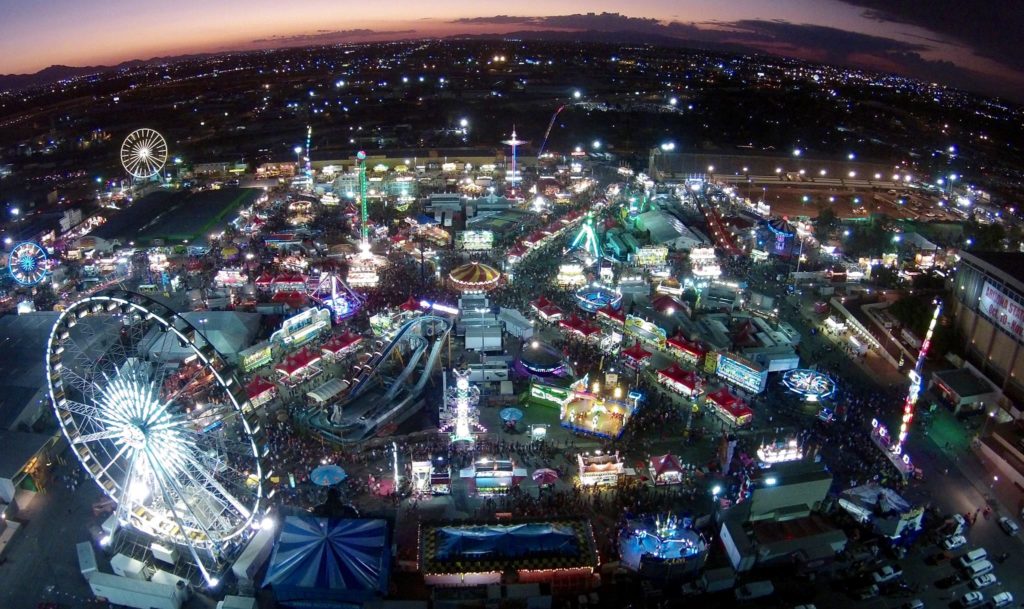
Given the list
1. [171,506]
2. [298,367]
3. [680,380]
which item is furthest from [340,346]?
[680,380]

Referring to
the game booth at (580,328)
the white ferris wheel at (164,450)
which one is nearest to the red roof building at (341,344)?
the white ferris wheel at (164,450)

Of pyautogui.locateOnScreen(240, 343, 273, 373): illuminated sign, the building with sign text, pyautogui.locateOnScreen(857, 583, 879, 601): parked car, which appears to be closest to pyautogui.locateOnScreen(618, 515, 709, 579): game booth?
pyautogui.locateOnScreen(857, 583, 879, 601): parked car

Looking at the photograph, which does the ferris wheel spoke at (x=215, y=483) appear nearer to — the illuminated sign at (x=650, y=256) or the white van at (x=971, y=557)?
the white van at (x=971, y=557)

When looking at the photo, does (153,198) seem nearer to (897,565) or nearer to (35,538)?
(35,538)

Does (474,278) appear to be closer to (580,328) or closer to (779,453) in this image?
(580,328)

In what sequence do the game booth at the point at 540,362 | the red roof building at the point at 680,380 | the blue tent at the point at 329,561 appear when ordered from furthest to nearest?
the game booth at the point at 540,362 < the red roof building at the point at 680,380 < the blue tent at the point at 329,561

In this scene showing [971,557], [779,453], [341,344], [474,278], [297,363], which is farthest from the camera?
[474,278]
